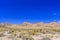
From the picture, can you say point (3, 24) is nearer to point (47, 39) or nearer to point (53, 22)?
point (53, 22)

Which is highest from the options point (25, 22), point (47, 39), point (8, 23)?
point (25, 22)

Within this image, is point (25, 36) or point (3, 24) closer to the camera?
point (25, 36)

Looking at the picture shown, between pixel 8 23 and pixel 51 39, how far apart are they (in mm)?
13538

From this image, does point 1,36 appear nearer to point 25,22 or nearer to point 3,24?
point 3,24

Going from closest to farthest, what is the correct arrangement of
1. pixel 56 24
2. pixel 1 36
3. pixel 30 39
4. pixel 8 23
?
pixel 30 39
pixel 1 36
pixel 8 23
pixel 56 24

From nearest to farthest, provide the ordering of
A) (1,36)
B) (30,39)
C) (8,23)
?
1. (30,39)
2. (1,36)
3. (8,23)

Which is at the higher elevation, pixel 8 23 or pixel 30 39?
pixel 8 23

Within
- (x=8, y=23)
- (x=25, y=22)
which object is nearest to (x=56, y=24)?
(x=25, y=22)

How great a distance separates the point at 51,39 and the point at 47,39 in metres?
0.96

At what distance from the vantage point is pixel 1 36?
54.3 ft

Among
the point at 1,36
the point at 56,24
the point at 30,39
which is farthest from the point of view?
the point at 56,24

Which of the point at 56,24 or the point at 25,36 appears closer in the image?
the point at 25,36

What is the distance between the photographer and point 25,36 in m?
15.8

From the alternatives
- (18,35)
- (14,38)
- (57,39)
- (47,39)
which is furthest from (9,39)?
(57,39)
